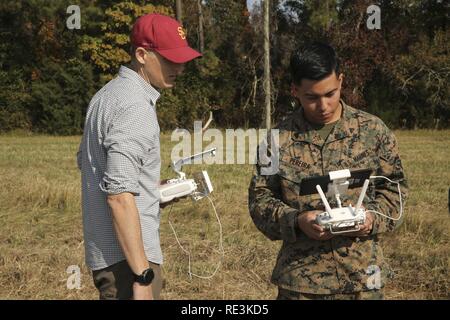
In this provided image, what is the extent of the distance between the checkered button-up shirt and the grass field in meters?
2.26

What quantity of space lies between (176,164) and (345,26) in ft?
78.9

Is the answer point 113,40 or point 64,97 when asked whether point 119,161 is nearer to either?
point 64,97

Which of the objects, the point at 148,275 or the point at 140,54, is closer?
the point at 148,275

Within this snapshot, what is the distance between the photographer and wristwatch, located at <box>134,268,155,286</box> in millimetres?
2201

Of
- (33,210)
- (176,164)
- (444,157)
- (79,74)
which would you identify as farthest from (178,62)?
(79,74)

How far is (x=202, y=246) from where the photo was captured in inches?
225

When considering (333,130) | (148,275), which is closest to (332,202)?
(333,130)

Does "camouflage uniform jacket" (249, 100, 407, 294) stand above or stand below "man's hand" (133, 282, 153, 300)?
above

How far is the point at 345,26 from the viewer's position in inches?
1016

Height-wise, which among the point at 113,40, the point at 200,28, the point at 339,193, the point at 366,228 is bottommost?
the point at 366,228

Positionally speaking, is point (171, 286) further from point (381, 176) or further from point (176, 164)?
point (381, 176)

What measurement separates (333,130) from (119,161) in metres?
0.88

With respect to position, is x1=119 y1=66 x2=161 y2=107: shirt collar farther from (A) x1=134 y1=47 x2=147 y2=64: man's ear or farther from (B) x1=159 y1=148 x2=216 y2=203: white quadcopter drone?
(B) x1=159 y1=148 x2=216 y2=203: white quadcopter drone

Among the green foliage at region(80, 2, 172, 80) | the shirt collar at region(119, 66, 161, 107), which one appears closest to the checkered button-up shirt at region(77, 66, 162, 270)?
the shirt collar at region(119, 66, 161, 107)
